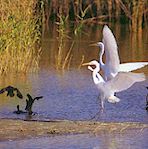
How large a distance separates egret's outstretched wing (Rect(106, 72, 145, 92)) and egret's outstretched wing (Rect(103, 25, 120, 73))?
1.59ft

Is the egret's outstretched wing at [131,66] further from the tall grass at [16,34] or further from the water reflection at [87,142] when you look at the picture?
the tall grass at [16,34]

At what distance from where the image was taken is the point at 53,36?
20.4 metres

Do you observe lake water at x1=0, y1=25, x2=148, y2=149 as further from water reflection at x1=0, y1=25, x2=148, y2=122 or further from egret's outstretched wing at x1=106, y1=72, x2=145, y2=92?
egret's outstretched wing at x1=106, y1=72, x2=145, y2=92

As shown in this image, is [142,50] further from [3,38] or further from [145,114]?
[145,114]

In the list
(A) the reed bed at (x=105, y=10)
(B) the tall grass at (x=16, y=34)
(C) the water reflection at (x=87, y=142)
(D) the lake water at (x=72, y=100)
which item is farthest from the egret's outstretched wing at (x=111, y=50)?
(A) the reed bed at (x=105, y=10)

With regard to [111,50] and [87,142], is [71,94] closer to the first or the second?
[111,50]

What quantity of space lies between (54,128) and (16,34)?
4.63 m

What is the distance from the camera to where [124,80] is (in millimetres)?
8188

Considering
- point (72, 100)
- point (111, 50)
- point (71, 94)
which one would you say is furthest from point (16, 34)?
point (111, 50)

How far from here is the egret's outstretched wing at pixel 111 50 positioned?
9055 millimetres

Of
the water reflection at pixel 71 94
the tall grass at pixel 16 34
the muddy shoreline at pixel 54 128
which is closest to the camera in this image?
the muddy shoreline at pixel 54 128

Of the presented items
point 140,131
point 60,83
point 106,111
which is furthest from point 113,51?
point 60,83

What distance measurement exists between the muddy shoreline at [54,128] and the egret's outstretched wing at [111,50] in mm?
1039

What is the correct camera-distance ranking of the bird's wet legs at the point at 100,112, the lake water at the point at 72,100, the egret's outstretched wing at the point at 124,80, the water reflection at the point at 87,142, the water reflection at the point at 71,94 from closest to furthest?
the water reflection at the point at 87,142 → the lake water at the point at 72,100 → the egret's outstretched wing at the point at 124,80 → the bird's wet legs at the point at 100,112 → the water reflection at the point at 71,94
